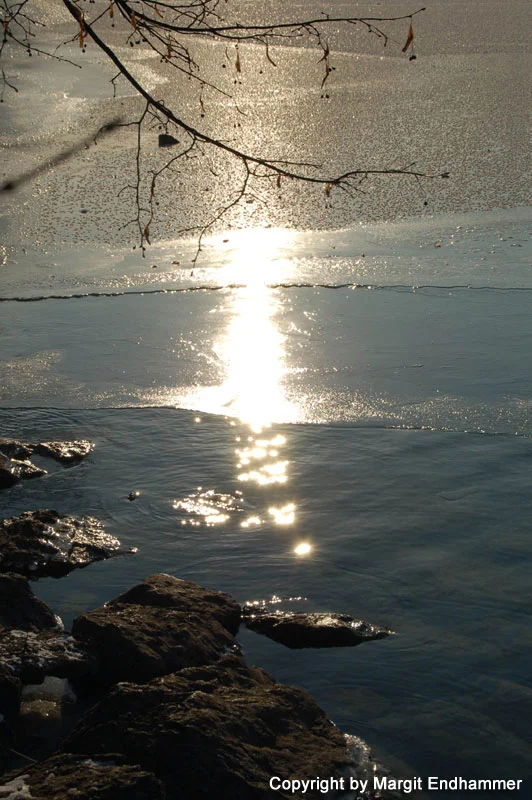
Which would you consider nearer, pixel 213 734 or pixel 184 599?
pixel 213 734

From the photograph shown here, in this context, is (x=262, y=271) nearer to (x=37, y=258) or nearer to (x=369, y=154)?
(x=37, y=258)

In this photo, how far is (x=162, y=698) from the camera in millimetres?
2312

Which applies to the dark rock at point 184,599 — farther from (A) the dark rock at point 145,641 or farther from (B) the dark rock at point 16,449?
(B) the dark rock at point 16,449

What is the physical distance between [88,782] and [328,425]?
237cm

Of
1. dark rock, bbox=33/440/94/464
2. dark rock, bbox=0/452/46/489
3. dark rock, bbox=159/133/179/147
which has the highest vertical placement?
dark rock, bbox=159/133/179/147

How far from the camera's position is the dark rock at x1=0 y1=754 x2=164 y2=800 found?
1986 mm

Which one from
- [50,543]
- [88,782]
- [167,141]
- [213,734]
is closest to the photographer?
[88,782]

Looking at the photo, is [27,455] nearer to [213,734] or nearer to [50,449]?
[50,449]

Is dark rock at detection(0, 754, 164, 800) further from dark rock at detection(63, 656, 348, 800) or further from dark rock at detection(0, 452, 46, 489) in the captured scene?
dark rock at detection(0, 452, 46, 489)

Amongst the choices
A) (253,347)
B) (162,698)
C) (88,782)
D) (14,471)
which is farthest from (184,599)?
(253,347)

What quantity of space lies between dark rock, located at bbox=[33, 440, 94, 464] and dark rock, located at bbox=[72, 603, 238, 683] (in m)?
1.32

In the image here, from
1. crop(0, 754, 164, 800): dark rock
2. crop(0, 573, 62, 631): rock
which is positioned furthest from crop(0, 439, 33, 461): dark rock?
crop(0, 754, 164, 800): dark rock

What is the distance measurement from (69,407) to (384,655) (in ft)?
7.18

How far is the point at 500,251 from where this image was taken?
6.06 metres
